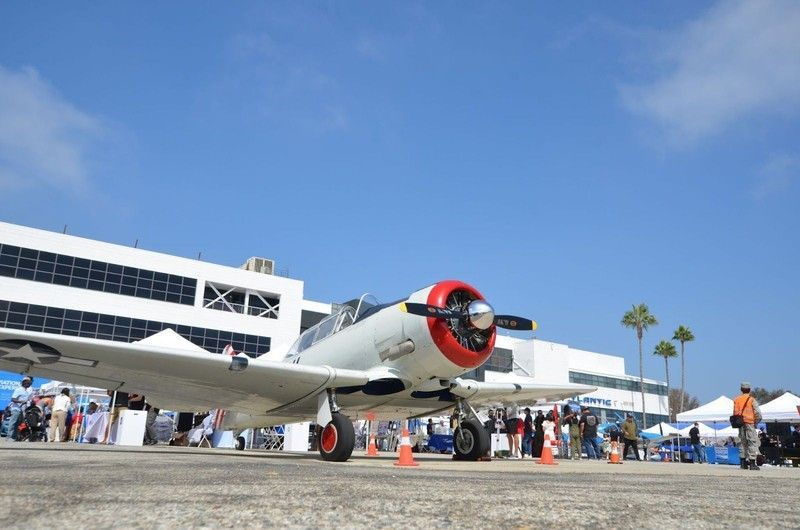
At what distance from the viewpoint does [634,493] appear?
3.49m

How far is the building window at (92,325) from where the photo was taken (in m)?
29.8

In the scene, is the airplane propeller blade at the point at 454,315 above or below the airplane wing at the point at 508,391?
above

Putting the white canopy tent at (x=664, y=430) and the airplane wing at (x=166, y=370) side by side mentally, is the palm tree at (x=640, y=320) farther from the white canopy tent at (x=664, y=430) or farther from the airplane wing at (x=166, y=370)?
the airplane wing at (x=166, y=370)

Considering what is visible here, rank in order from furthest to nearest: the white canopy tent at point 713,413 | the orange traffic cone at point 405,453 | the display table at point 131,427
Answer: the white canopy tent at point 713,413 < the display table at point 131,427 < the orange traffic cone at point 405,453

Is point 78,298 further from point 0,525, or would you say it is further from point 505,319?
point 0,525

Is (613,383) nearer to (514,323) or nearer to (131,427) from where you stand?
(131,427)

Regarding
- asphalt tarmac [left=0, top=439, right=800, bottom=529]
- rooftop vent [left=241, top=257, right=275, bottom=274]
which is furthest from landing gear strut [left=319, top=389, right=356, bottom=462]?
rooftop vent [left=241, top=257, right=275, bottom=274]

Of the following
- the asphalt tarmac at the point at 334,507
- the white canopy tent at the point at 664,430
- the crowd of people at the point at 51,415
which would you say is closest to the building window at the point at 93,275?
the crowd of people at the point at 51,415

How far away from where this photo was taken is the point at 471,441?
10117 millimetres

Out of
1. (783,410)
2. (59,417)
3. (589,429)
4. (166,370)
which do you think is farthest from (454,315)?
(783,410)

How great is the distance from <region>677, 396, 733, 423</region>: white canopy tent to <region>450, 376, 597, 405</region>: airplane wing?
19.2m

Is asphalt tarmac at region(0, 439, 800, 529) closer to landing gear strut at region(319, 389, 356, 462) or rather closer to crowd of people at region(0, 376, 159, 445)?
landing gear strut at region(319, 389, 356, 462)

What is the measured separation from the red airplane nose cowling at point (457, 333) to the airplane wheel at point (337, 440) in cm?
184

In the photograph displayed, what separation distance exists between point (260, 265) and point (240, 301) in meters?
3.26
